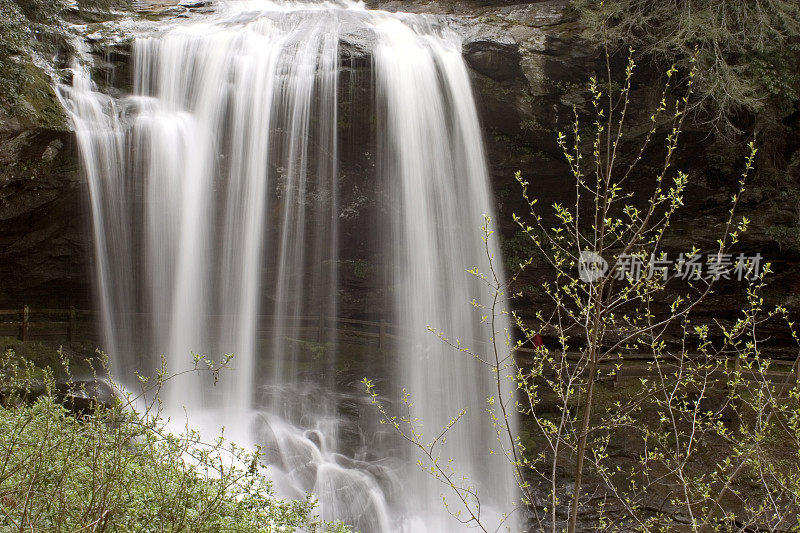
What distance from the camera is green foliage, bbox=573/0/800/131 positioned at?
9.15 metres

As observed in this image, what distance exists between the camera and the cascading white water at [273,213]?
922cm

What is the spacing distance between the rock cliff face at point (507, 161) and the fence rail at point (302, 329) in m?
0.32

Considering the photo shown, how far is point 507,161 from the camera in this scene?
10680 millimetres

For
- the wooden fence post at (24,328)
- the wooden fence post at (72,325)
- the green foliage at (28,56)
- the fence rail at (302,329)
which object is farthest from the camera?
the wooden fence post at (72,325)

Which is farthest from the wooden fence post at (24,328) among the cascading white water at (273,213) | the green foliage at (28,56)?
the green foliage at (28,56)

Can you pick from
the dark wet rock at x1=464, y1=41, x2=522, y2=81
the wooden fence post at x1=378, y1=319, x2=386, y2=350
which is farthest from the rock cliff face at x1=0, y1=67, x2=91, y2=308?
the dark wet rock at x1=464, y1=41, x2=522, y2=81

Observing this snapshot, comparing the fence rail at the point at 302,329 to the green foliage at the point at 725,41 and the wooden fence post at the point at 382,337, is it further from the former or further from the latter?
the green foliage at the point at 725,41

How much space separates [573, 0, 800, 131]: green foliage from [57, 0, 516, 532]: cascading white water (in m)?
3.02

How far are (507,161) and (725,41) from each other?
4037 mm

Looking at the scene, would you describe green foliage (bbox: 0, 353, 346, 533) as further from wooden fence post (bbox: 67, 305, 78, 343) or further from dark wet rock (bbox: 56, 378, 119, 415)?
wooden fence post (bbox: 67, 305, 78, 343)

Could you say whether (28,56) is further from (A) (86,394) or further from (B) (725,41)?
(B) (725,41)

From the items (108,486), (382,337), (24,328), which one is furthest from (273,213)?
(108,486)

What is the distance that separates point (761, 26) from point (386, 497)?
949 cm

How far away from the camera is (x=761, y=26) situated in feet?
30.0
